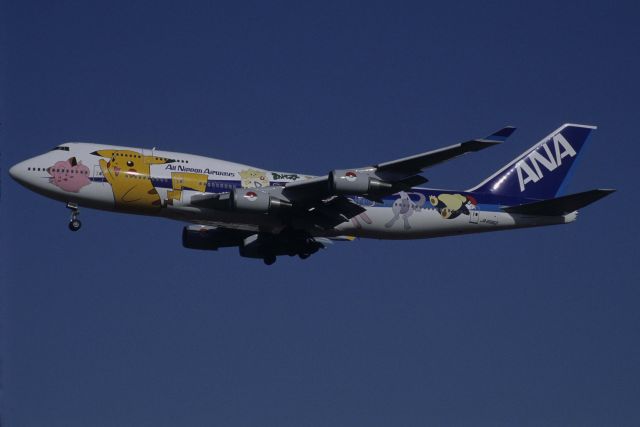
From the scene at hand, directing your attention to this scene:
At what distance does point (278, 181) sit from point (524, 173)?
11907 millimetres

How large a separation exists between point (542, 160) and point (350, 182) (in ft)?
41.8

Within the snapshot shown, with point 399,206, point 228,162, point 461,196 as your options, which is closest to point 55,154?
point 228,162

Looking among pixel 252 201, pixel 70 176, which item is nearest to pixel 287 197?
pixel 252 201

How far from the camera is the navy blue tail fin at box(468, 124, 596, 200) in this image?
47750 millimetres

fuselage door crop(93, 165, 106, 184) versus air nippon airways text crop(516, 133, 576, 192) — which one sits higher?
air nippon airways text crop(516, 133, 576, 192)

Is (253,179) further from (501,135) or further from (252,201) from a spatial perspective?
(501,135)

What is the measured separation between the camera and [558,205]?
45062 mm

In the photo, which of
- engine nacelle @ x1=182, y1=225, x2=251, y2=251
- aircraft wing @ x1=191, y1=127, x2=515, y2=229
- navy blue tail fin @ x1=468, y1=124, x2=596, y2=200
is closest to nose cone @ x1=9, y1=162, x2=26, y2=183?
aircraft wing @ x1=191, y1=127, x2=515, y2=229

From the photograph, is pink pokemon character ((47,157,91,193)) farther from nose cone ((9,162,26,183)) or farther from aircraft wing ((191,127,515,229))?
aircraft wing ((191,127,515,229))

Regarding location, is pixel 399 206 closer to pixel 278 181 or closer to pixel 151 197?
pixel 278 181

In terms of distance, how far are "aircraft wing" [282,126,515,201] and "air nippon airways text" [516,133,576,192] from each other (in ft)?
28.8

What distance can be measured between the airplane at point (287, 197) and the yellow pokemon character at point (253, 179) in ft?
0.13

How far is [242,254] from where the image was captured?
1895 inches

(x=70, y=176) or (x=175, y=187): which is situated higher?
(x=70, y=176)
